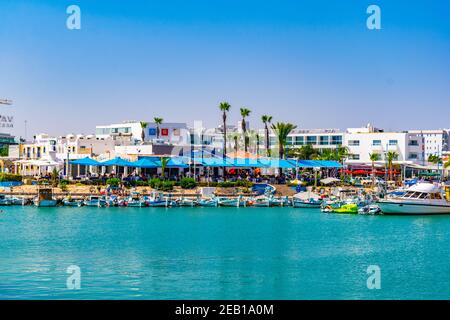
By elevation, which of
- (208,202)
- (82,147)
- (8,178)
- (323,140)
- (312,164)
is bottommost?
(208,202)

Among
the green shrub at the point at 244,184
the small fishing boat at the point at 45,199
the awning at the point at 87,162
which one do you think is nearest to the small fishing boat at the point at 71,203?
the small fishing boat at the point at 45,199

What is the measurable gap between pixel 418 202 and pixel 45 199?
4349cm

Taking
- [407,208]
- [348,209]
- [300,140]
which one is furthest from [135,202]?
[300,140]

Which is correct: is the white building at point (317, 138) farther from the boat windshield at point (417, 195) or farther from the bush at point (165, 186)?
the boat windshield at point (417, 195)

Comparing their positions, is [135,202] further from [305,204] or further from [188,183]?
[305,204]

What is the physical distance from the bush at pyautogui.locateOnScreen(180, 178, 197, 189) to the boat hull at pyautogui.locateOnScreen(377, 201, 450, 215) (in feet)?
88.2

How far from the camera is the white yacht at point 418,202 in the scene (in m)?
74.6

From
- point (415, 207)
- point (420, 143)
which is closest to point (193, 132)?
point (420, 143)

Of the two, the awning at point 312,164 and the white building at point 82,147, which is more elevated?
the white building at point 82,147

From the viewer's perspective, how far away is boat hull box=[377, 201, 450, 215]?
2933 inches

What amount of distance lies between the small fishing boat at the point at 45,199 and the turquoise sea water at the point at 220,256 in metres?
10.3

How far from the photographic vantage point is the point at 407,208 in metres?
74.6

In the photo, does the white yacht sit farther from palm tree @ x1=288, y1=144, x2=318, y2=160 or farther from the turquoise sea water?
palm tree @ x1=288, y1=144, x2=318, y2=160
